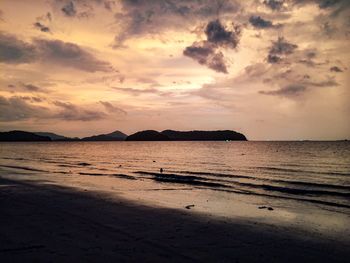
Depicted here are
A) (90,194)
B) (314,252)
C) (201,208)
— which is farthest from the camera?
(90,194)

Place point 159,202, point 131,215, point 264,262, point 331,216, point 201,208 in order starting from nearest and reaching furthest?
point 264,262, point 131,215, point 331,216, point 201,208, point 159,202

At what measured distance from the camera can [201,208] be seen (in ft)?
67.1

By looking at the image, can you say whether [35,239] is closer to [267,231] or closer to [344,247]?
[267,231]

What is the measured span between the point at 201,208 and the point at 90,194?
9.63m

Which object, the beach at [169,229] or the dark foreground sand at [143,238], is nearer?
the dark foreground sand at [143,238]

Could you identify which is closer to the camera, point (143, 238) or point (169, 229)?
point (143, 238)

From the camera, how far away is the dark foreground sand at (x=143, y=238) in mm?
10508

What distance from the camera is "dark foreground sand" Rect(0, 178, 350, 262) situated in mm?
10508

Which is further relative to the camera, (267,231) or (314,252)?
(267,231)

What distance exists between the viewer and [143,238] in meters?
12.6

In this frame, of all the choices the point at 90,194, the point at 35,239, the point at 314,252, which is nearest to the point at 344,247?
the point at 314,252

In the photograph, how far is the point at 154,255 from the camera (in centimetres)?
1053

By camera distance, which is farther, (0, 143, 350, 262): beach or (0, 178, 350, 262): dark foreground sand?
(0, 143, 350, 262): beach

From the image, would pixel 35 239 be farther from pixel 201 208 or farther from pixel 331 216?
pixel 331 216
